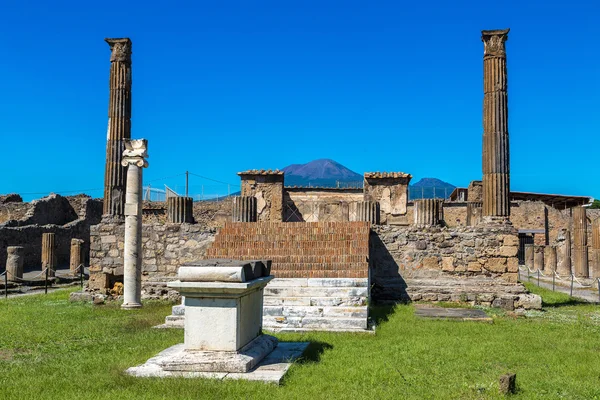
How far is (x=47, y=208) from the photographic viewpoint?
3466 cm

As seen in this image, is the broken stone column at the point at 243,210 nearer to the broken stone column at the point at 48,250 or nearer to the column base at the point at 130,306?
the column base at the point at 130,306

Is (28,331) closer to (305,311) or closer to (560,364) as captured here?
(305,311)

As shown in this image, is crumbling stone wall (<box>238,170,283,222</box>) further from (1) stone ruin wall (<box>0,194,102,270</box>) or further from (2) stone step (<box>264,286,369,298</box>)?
(2) stone step (<box>264,286,369,298</box>)

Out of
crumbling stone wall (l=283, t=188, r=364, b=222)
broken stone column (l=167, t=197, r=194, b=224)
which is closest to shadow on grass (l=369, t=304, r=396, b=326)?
broken stone column (l=167, t=197, r=194, b=224)

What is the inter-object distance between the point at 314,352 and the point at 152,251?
8142 mm

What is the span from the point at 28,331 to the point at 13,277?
11.5 m

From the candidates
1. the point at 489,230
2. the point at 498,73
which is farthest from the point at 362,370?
the point at 498,73

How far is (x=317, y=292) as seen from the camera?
37.4 ft

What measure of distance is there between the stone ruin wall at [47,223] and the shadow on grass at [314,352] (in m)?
18.8

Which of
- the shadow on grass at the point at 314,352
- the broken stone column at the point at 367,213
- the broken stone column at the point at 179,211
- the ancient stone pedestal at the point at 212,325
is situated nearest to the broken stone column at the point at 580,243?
the broken stone column at the point at 367,213

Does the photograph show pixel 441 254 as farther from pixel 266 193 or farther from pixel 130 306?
pixel 266 193

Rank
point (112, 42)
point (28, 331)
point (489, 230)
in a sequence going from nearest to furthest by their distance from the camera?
point (28, 331) < point (489, 230) < point (112, 42)

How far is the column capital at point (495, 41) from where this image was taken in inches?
584

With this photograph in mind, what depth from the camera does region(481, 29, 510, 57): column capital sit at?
1484cm
